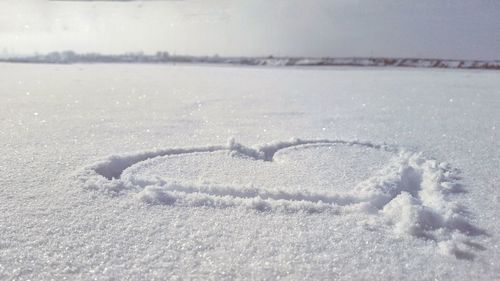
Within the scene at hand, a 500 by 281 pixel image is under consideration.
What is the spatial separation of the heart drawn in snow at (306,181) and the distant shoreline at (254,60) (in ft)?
9.81

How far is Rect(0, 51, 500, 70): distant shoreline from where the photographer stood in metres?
4.29

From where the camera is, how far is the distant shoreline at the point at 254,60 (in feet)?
14.1

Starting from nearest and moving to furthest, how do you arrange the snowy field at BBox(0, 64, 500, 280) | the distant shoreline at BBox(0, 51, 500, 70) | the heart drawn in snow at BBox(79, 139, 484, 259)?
the snowy field at BBox(0, 64, 500, 280)
the heart drawn in snow at BBox(79, 139, 484, 259)
the distant shoreline at BBox(0, 51, 500, 70)

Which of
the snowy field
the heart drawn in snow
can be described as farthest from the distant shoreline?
the heart drawn in snow

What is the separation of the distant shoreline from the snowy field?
1948 millimetres

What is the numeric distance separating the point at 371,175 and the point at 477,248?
0.44 metres

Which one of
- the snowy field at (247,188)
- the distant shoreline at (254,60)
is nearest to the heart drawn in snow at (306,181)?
the snowy field at (247,188)

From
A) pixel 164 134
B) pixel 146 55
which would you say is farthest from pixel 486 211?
pixel 146 55

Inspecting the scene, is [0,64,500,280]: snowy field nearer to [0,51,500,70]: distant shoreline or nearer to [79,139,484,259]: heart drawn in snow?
[79,139,484,259]: heart drawn in snow

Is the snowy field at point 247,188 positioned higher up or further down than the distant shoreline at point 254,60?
further down

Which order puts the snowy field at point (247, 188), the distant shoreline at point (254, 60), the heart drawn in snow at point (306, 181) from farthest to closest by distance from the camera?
the distant shoreline at point (254, 60) < the heart drawn in snow at point (306, 181) < the snowy field at point (247, 188)

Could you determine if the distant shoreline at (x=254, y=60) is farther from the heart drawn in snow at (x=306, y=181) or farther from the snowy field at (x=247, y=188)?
the heart drawn in snow at (x=306, y=181)

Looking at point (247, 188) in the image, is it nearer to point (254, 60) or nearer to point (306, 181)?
point (306, 181)

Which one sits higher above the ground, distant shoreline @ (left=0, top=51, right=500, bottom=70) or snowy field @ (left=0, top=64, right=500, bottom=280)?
distant shoreline @ (left=0, top=51, right=500, bottom=70)
